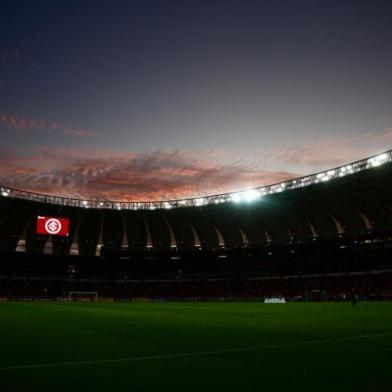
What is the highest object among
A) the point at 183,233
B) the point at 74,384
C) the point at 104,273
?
the point at 183,233

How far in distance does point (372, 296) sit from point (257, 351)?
195 ft

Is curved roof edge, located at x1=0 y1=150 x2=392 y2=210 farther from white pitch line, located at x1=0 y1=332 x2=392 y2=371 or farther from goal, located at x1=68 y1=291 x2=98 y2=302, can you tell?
white pitch line, located at x1=0 y1=332 x2=392 y2=371

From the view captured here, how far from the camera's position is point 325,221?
7950cm

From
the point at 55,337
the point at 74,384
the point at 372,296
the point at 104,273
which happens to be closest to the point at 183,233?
the point at 104,273

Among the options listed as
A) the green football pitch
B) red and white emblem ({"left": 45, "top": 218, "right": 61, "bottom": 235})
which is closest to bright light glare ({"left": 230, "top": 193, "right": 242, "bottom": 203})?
red and white emblem ({"left": 45, "top": 218, "right": 61, "bottom": 235})

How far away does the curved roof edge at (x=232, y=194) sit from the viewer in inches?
2351

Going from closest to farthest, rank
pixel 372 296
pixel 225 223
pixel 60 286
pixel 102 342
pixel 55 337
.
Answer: pixel 102 342, pixel 55 337, pixel 372 296, pixel 225 223, pixel 60 286

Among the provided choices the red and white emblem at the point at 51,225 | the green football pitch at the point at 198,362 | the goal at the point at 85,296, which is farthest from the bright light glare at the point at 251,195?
the green football pitch at the point at 198,362

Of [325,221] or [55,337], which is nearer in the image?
[55,337]

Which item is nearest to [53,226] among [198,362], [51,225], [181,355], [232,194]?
[51,225]

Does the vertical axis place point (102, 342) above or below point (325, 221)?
below

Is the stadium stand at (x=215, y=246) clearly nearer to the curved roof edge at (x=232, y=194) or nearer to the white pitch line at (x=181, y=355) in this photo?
the curved roof edge at (x=232, y=194)

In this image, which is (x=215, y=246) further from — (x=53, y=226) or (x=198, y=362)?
(x=198, y=362)

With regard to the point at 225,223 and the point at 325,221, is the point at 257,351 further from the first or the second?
the point at 225,223
